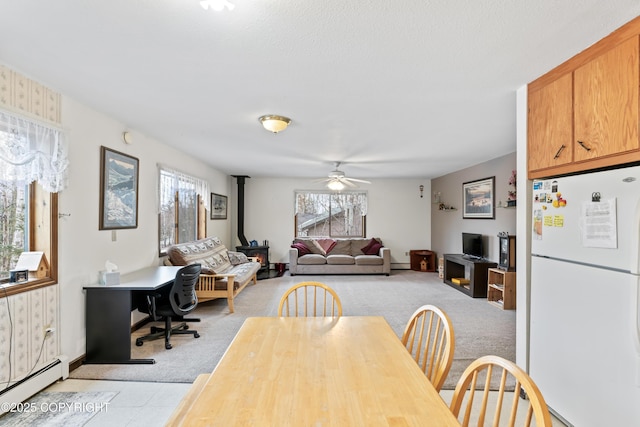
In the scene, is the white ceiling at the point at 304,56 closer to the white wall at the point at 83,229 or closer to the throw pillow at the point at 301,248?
the white wall at the point at 83,229

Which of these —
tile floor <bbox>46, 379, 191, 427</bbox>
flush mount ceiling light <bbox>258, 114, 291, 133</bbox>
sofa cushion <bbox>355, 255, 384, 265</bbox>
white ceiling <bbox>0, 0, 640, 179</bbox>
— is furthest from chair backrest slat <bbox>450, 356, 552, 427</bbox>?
sofa cushion <bbox>355, 255, 384, 265</bbox>

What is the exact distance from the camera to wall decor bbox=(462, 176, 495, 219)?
5.39 m

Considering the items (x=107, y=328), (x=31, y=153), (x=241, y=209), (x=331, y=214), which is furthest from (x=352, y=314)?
(x=241, y=209)

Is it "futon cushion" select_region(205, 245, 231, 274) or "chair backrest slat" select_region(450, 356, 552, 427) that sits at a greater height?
"chair backrest slat" select_region(450, 356, 552, 427)

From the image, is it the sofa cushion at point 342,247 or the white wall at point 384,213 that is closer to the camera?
the sofa cushion at point 342,247

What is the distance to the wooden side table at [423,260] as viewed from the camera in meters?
7.62

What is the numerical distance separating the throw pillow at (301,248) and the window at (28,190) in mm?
4928

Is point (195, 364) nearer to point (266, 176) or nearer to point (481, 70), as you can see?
point (481, 70)

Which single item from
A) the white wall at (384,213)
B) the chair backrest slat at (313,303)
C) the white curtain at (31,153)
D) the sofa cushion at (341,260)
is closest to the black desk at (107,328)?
the white curtain at (31,153)

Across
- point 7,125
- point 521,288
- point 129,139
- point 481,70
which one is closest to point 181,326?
point 129,139

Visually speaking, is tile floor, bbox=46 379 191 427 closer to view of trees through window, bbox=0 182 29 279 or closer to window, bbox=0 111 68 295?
window, bbox=0 111 68 295

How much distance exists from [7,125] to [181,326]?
2.47m

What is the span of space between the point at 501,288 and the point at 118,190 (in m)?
5.08

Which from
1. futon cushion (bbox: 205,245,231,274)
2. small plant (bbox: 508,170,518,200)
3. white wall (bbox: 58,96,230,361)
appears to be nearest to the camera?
white wall (bbox: 58,96,230,361)
